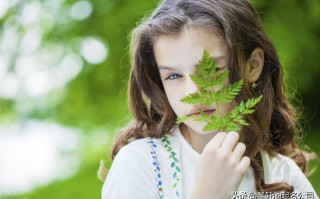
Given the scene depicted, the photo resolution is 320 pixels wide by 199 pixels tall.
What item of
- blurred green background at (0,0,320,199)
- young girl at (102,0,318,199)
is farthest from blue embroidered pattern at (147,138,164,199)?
blurred green background at (0,0,320,199)

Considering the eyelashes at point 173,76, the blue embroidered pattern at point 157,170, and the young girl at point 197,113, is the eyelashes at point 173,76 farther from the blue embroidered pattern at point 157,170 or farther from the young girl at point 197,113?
the blue embroidered pattern at point 157,170

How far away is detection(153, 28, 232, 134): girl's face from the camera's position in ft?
6.35

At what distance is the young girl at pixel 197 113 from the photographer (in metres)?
1.93

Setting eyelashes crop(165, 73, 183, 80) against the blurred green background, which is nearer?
eyelashes crop(165, 73, 183, 80)

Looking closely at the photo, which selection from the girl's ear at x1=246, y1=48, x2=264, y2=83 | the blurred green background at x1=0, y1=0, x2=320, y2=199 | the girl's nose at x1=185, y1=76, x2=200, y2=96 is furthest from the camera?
the blurred green background at x1=0, y1=0, x2=320, y2=199

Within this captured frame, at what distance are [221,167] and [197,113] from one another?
0.25m

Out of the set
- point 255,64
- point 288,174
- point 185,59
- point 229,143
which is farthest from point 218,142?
point 288,174

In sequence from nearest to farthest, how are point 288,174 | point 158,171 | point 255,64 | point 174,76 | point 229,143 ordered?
point 229,143
point 174,76
point 158,171
point 255,64
point 288,174

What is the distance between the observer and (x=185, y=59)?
6.36ft

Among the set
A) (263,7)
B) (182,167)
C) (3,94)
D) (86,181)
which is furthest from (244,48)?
(3,94)

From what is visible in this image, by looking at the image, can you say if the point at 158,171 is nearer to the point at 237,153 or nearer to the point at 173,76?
the point at 173,76

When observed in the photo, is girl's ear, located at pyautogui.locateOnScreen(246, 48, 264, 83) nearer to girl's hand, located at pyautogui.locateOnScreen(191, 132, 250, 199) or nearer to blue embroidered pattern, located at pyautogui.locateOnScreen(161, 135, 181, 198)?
blue embroidered pattern, located at pyautogui.locateOnScreen(161, 135, 181, 198)

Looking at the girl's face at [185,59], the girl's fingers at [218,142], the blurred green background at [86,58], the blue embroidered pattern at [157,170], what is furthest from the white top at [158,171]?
the blurred green background at [86,58]

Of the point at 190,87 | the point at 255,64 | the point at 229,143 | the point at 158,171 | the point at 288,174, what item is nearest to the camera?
the point at 229,143
